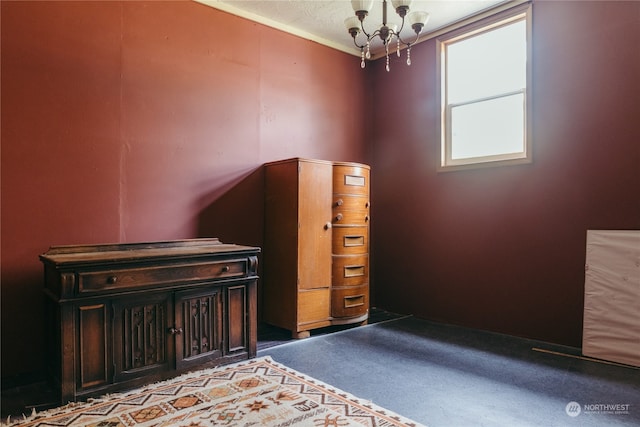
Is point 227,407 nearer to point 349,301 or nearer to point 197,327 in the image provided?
point 197,327

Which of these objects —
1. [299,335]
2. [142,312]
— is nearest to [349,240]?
[299,335]

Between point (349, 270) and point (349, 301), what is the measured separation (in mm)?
279

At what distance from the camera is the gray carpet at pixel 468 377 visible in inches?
87.7

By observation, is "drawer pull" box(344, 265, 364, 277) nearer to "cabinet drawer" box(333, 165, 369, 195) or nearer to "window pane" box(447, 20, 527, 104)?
"cabinet drawer" box(333, 165, 369, 195)

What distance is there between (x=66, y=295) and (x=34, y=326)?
2.34 feet

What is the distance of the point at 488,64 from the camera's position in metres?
3.88

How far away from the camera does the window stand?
362 cm

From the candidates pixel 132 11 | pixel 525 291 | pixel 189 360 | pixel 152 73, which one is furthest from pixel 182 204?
pixel 525 291

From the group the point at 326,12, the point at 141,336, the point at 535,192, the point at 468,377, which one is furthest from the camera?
the point at 326,12

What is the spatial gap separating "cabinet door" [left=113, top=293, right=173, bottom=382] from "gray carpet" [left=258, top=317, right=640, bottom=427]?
0.81 meters

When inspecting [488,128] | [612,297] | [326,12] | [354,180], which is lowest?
[612,297]

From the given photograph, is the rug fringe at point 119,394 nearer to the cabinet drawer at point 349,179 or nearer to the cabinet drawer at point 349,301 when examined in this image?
the cabinet drawer at point 349,301

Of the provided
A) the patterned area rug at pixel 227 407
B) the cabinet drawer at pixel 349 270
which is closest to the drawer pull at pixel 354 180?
the cabinet drawer at pixel 349 270

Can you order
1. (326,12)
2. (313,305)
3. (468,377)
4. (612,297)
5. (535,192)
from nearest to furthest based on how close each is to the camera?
(468,377)
(612,297)
(535,192)
(313,305)
(326,12)
